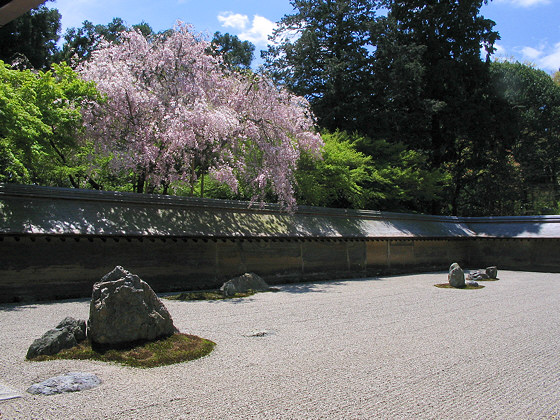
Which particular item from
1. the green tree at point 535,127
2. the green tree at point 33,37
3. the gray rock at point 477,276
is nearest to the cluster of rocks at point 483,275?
the gray rock at point 477,276

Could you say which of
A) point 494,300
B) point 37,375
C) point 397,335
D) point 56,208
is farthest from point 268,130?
point 37,375

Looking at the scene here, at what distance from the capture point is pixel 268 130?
48.9 feet

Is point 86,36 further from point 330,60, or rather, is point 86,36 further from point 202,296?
point 202,296

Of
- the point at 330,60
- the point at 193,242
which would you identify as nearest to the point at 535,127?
the point at 330,60

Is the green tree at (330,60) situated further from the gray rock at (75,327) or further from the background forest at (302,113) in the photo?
the gray rock at (75,327)

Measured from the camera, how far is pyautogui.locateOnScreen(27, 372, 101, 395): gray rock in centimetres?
405

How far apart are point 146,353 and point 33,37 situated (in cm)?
2610

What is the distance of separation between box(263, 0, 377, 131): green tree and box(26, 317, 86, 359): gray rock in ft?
65.2

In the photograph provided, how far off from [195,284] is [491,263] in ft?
54.1

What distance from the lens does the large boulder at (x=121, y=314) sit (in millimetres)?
5492

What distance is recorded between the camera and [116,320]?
18.1 ft

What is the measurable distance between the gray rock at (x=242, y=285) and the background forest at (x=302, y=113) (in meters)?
3.51

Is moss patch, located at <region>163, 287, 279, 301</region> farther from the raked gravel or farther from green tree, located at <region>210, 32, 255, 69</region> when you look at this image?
green tree, located at <region>210, 32, 255, 69</region>

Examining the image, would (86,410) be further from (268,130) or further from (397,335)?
(268,130)
